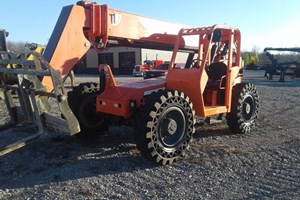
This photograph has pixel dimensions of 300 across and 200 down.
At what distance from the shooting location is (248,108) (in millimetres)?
8398

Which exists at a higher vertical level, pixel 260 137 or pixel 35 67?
pixel 35 67

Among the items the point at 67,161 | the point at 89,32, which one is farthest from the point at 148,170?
the point at 89,32

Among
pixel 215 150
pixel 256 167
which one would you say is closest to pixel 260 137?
pixel 215 150

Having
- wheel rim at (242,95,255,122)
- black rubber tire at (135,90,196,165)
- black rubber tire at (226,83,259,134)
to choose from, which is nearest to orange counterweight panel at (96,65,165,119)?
black rubber tire at (135,90,196,165)

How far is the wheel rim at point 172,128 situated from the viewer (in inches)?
235

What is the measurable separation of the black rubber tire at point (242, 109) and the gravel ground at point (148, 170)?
0.82ft

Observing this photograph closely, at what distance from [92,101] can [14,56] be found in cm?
234

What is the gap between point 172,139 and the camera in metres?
6.20

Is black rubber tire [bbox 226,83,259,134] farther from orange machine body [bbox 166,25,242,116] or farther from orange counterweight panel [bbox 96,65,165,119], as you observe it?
orange counterweight panel [bbox 96,65,165,119]

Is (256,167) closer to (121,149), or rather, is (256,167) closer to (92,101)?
(121,149)

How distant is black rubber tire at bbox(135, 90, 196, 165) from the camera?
5.66 meters

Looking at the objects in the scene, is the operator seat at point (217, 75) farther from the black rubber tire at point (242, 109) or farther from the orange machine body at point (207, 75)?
the black rubber tire at point (242, 109)

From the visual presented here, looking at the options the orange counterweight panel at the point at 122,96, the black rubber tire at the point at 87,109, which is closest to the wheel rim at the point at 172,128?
the orange counterweight panel at the point at 122,96

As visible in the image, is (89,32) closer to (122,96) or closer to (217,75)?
(122,96)
